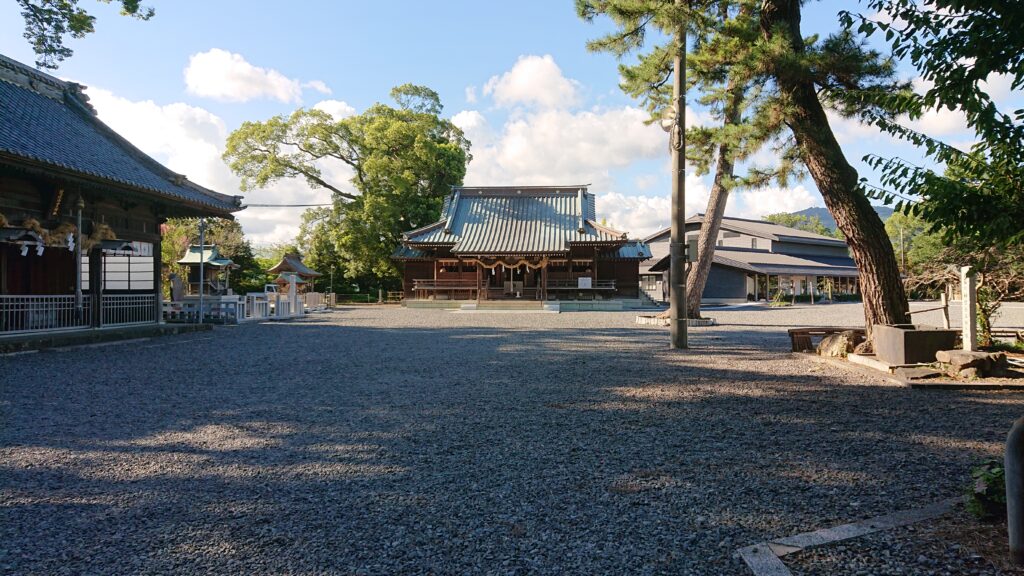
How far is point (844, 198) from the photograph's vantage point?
8.01 m

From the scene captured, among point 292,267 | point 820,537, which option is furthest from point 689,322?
point 292,267

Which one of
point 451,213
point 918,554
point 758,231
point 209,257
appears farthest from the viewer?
point 758,231

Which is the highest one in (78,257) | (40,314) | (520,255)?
(520,255)

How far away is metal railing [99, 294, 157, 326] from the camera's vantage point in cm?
1267

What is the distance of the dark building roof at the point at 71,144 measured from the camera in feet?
32.7

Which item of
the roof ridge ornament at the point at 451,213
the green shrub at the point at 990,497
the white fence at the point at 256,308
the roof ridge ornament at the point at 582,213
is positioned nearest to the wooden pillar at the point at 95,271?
the white fence at the point at 256,308

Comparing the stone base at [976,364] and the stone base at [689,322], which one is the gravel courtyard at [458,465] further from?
the stone base at [689,322]

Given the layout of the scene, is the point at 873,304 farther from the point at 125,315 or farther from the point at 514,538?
the point at 125,315

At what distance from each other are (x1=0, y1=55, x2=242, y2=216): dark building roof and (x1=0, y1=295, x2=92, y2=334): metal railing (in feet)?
8.20

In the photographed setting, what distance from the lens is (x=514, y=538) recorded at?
261 centimetres

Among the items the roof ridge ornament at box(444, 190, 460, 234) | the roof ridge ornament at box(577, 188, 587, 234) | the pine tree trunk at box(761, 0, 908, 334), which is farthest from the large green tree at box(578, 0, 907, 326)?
the roof ridge ornament at box(444, 190, 460, 234)

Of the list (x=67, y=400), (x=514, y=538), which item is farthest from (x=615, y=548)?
(x=67, y=400)

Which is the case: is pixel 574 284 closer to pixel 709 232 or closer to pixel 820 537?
pixel 709 232

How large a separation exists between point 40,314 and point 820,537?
566 inches
